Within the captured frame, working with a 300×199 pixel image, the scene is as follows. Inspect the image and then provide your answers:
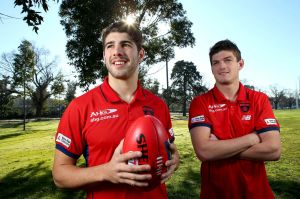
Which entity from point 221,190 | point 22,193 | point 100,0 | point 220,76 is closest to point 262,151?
point 221,190

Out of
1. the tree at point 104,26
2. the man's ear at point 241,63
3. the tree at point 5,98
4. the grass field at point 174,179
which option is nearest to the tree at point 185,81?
the tree at point 5,98

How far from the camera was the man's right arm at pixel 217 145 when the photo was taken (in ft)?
10.3

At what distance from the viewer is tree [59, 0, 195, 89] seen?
16.4m

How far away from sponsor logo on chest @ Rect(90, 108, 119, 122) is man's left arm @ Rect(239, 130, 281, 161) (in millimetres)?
1498

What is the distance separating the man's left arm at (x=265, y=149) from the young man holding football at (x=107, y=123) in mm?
996

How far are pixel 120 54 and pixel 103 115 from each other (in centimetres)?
57

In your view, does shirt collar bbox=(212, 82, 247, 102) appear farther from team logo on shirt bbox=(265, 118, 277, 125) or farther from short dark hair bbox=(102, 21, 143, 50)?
short dark hair bbox=(102, 21, 143, 50)

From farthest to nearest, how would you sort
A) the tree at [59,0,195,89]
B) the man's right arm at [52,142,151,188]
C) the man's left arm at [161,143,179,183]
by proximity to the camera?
the tree at [59,0,195,89], the man's left arm at [161,143,179,183], the man's right arm at [52,142,151,188]

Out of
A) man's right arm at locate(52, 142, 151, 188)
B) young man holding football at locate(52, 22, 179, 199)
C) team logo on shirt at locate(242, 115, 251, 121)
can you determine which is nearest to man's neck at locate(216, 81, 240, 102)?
team logo on shirt at locate(242, 115, 251, 121)

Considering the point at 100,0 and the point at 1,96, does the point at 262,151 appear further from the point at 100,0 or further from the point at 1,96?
the point at 1,96

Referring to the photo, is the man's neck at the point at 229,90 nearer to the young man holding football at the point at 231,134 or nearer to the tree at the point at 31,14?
the young man holding football at the point at 231,134

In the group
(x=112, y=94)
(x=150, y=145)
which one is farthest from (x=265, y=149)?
(x=112, y=94)

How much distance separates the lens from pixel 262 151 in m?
3.23

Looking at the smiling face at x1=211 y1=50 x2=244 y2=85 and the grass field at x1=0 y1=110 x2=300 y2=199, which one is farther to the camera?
the grass field at x1=0 y1=110 x2=300 y2=199
